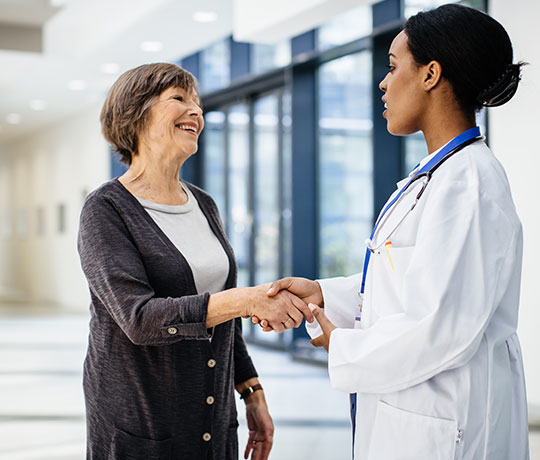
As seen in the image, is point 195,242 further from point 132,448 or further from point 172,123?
point 132,448

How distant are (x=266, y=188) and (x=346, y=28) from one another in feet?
8.27

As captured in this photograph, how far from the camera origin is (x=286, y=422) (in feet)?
16.9

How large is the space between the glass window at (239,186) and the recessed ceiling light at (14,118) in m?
7.11

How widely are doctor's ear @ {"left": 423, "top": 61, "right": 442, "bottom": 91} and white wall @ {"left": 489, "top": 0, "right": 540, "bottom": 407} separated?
11.8 feet

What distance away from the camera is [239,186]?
31.6 feet

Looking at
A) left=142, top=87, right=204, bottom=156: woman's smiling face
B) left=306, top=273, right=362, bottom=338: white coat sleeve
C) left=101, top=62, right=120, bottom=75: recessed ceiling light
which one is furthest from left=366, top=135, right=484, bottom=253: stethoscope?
left=101, top=62, right=120, bottom=75: recessed ceiling light

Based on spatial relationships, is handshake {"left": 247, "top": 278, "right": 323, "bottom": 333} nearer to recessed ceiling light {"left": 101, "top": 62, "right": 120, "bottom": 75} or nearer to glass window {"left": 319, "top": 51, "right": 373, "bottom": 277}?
glass window {"left": 319, "top": 51, "right": 373, "bottom": 277}

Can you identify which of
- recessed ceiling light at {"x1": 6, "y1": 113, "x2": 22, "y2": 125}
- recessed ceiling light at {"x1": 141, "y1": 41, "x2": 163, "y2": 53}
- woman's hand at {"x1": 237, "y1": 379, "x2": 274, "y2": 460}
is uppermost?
recessed ceiling light at {"x1": 6, "y1": 113, "x2": 22, "y2": 125}

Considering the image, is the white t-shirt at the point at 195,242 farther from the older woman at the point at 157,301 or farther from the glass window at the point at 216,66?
the glass window at the point at 216,66

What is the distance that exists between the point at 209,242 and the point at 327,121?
5904 millimetres

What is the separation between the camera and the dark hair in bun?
4.97 ft

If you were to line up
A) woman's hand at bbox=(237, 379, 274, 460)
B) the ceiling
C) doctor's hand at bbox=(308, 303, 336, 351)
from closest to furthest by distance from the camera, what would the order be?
doctor's hand at bbox=(308, 303, 336, 351) < woman's hand at bbox=(237, 379, 274, 460) < the ceiling

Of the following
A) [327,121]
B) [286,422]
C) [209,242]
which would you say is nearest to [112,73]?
[327,121]

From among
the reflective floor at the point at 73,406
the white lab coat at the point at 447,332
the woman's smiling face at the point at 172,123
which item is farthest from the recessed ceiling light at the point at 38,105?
the white lab coat at the point at 447,332
